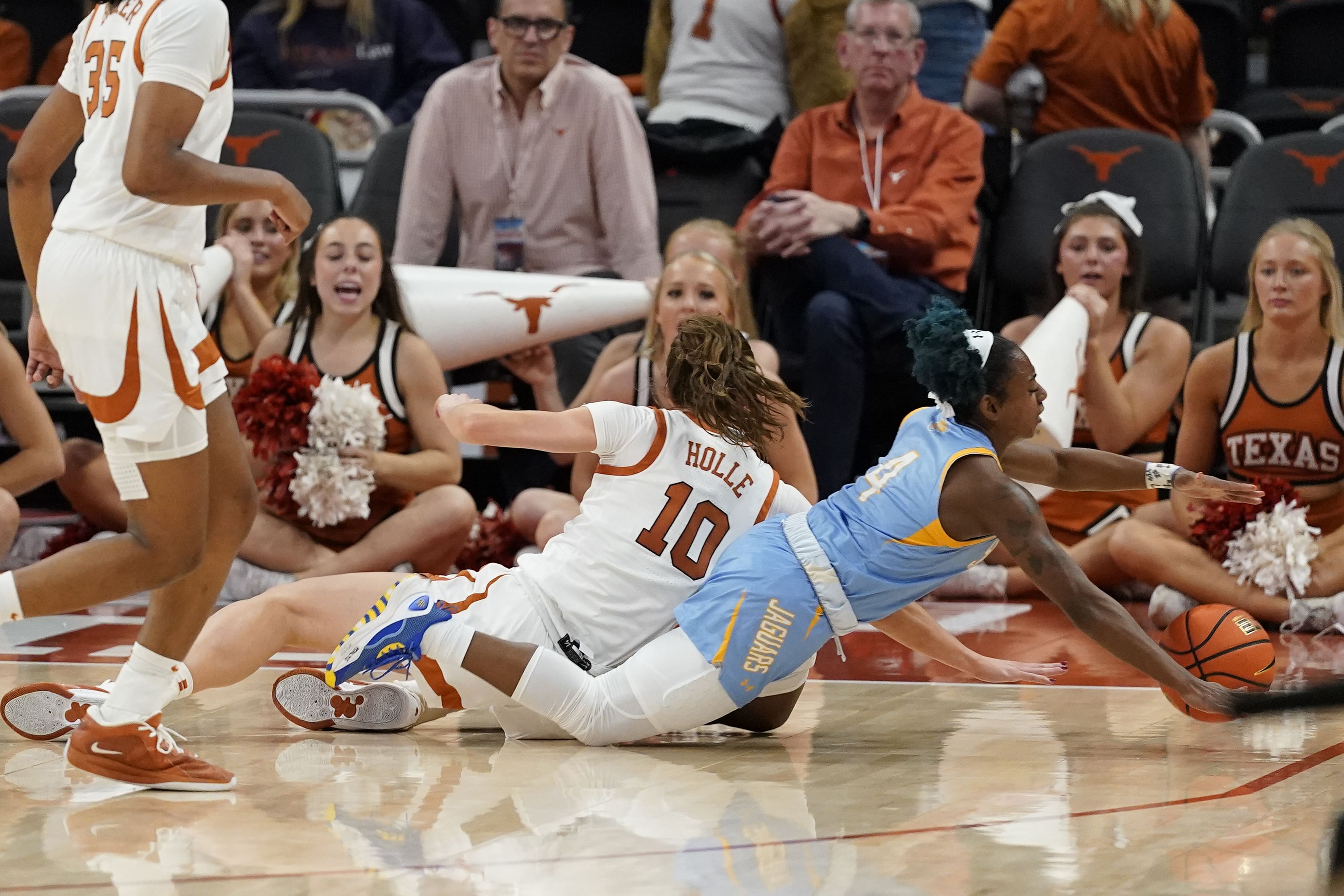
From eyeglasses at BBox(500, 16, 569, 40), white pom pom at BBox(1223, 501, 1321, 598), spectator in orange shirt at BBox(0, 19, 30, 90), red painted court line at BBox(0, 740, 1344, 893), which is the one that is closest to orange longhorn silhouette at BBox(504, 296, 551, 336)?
eyeglasses at BBox(500, 16, 569, 40)

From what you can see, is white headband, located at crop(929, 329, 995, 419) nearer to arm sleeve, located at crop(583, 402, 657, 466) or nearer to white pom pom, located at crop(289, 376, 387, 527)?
arm sleeve, located at crop(583, 402, 657, 466)

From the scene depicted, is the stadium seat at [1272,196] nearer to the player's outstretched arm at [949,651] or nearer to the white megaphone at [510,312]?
the white megaphone at [510,312]

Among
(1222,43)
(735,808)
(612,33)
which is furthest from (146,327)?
(1222,43)

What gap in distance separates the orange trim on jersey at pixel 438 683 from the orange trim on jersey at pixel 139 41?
1.33 metres

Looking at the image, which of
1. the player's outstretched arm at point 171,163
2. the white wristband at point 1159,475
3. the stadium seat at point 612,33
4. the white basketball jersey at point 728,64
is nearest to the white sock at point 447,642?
the player's outstretched arm at point 171,163

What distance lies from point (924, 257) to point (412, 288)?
206 centimetres

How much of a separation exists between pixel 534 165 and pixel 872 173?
1.43 meters

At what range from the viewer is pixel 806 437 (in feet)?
20.9

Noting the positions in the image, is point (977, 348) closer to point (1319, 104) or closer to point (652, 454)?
point (652, 454)

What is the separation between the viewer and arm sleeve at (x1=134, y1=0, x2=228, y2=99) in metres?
3.08

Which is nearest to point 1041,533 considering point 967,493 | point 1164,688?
point 967,493

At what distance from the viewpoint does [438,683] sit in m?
3.55

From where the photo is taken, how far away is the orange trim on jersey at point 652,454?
145 inches

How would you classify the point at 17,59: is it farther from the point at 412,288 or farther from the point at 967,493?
the point at 967,493
